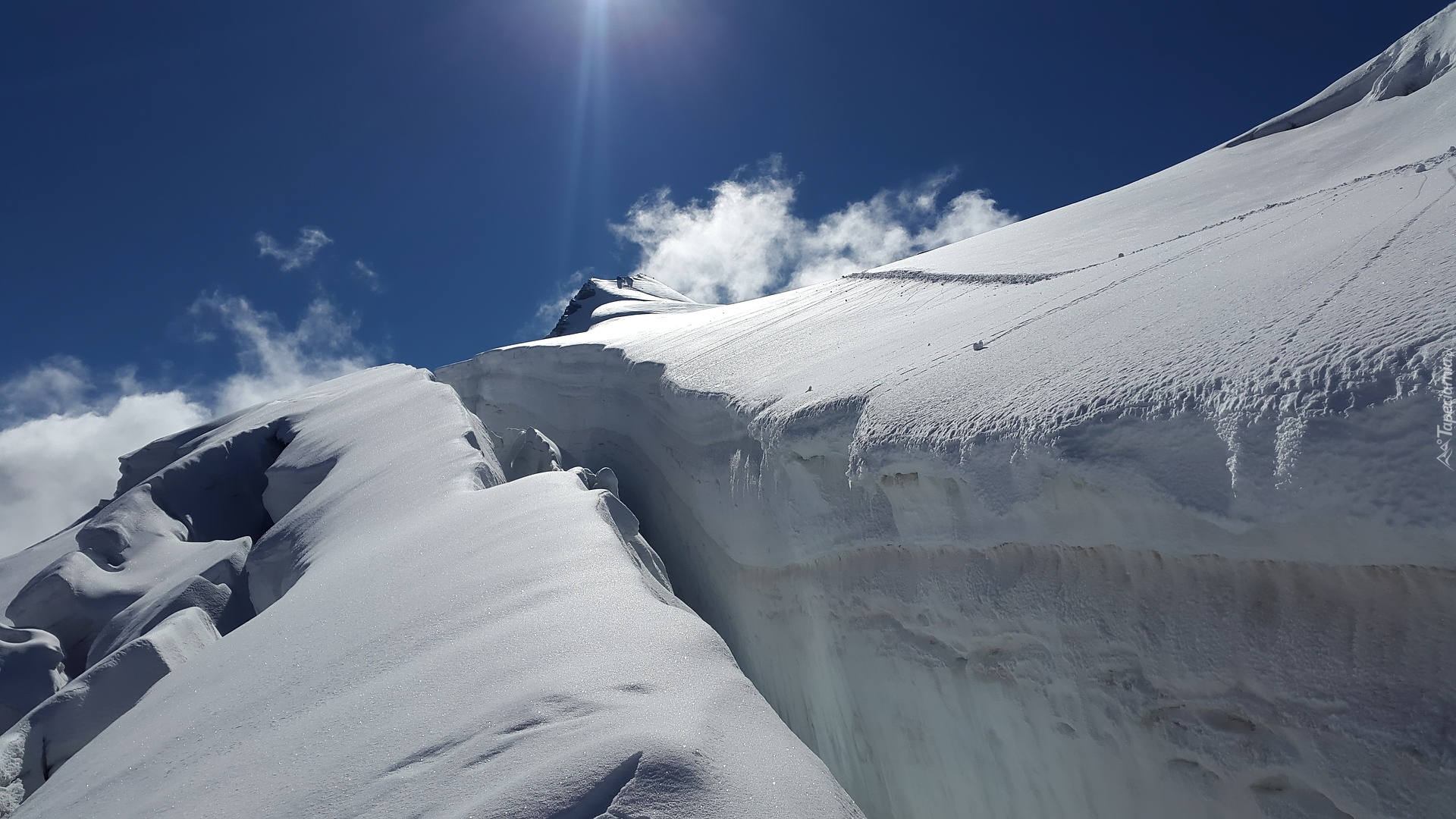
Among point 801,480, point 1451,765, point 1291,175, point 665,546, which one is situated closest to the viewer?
point 1451,765

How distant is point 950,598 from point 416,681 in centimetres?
136

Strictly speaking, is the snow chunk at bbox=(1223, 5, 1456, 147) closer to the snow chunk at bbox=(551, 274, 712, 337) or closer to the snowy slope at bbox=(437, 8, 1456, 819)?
the snowy slope at bbox=(437, 8, 1456, 819)

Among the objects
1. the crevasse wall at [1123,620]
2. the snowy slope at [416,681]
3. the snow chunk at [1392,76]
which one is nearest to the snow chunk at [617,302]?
the snow chunk at [1392,76]

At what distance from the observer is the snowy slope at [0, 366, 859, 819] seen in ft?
3.61

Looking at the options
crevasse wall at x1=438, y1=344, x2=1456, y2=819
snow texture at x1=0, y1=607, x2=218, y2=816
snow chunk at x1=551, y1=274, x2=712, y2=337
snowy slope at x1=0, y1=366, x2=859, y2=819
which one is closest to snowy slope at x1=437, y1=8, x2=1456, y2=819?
crevasse wall at x1=438, y1=344, x2=1456, y2=819

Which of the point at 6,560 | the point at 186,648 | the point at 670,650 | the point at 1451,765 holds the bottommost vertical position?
the point at 1451,765

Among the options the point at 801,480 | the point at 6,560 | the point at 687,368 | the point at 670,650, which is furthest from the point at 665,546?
the point at 6,560

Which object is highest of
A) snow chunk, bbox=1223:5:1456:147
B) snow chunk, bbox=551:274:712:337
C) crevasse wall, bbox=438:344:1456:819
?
snow chunk, bbox=551:274:712:337

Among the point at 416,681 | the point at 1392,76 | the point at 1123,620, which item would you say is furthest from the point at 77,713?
the point at 1392,76

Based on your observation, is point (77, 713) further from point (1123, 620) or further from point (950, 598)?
point (1123, 620)

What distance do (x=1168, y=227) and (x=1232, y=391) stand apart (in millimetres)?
2498

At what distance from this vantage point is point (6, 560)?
499 cm

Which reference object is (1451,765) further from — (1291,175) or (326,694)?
(1291,175)

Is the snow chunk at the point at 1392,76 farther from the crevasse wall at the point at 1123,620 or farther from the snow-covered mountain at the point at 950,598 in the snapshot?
the crevasse wall at the point at 1123,620
